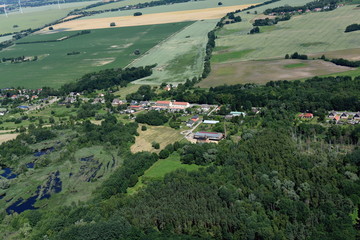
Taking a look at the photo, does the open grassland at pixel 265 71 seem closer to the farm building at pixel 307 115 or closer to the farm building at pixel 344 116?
the farm building at pixel 307 115

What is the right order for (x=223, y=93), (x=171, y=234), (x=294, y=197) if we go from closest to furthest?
(x=171, y=234) < (x=294, y=197) < (x=223, y=93)

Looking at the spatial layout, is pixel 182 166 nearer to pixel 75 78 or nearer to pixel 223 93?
pixel 223 93

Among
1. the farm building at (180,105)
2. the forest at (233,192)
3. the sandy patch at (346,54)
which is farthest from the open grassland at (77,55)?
the sandy patch at (346,54)

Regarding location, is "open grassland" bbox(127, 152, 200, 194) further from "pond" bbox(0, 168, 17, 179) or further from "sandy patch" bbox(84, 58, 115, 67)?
"sandy patch" bbox(84, 58, 115, 67)

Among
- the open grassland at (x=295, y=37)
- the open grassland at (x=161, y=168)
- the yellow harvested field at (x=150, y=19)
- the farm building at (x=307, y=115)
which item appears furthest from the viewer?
the yellow harvested field at (x=150, y=19)

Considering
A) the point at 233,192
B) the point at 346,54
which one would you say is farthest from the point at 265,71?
the point at 233,192

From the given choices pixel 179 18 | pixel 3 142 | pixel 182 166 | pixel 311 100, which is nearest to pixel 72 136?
pixel 3 142
